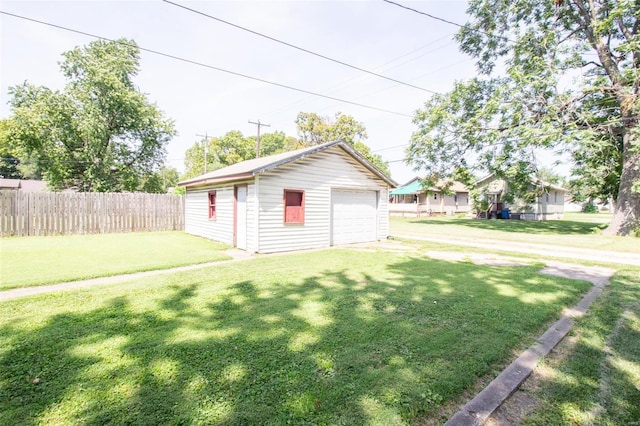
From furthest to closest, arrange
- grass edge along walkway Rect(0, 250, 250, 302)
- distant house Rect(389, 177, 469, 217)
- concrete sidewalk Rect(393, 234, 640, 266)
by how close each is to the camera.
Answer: distant house Rect(389, 177, 469, 217), concrete sidewalk Rect(393, 234, 640, 266), grass edge along walkway Rect(0, 250, 250, 302)

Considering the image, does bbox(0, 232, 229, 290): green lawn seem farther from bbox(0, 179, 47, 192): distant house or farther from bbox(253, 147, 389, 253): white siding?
bbox(0, 179, 47, 192): distant house

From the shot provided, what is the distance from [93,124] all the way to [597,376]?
25709 mm

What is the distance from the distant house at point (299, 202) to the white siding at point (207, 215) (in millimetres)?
36

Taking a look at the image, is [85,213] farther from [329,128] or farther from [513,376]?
[329,128]

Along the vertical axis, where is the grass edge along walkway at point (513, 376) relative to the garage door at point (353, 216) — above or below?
below

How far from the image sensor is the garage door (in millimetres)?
11469

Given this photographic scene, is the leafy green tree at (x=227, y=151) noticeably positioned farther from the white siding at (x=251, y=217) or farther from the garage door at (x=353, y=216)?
the white siding at (x=251, y=217)

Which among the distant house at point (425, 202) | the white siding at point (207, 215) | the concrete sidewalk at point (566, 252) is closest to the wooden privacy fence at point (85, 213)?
the white siding at point (207, 215)

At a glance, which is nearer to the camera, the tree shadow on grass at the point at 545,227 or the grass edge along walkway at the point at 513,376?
the grass edge along walkway at the point at 513,376

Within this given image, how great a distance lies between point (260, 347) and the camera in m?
3.16

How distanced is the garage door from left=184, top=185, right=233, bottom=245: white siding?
379 centimetres

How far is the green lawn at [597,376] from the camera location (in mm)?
2312

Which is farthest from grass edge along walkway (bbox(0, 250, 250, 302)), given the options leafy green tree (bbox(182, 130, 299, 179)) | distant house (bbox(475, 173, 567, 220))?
leafy green tree (bbox(182, 130, 299, 179))

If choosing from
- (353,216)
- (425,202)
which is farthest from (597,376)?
(425,202)
